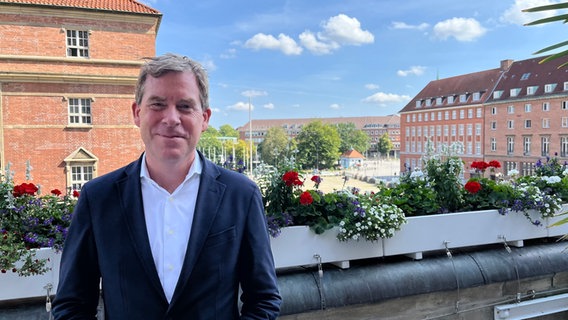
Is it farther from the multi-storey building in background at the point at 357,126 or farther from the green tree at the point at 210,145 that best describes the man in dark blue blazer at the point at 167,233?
the multi-storey building in background at the point at 357,126

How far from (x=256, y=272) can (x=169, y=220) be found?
27cm

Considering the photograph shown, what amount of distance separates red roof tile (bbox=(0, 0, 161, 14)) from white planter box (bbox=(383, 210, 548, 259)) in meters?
16.4

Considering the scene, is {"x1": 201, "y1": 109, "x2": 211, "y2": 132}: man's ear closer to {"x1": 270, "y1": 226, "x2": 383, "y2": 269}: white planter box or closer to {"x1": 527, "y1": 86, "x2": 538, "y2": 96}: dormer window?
{"x1": 270, "y1": 226, "x2": 383, "y2": 269}: white planter box

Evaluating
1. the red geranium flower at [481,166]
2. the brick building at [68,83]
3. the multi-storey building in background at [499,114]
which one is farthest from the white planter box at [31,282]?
the multi-storey building in background at [499,114]

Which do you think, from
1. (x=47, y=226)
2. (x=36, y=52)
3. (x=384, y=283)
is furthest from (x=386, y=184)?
(x=36, y=52)

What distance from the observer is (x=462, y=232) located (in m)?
2.70

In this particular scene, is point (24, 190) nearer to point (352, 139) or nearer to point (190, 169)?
point (190, 169)

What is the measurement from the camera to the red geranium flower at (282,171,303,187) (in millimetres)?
2457

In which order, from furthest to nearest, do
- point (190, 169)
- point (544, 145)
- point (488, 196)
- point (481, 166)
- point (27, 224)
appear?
point (544, 145)
point (481, 166)
point (488, 196)
point (27, 224)
point (190, 169)

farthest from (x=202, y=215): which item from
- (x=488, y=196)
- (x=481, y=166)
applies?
(x=481, y=166)

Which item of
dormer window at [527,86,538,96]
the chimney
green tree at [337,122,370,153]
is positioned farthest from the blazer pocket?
green tree at [337,122,370,153]

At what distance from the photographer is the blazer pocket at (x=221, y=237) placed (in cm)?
104

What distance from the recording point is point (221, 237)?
106cm

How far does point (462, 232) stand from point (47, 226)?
2497 mm
